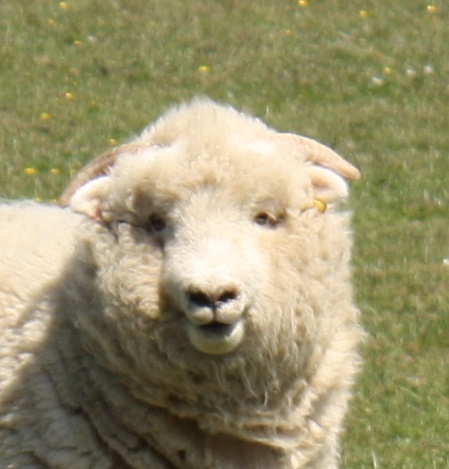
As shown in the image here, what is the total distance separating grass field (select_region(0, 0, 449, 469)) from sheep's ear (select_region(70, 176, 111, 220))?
2.10 m

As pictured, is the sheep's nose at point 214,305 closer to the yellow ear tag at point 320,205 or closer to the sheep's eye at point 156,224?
the sheep's eye at point 156,224

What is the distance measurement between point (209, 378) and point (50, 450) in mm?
565

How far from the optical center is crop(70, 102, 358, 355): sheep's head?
4.05 m

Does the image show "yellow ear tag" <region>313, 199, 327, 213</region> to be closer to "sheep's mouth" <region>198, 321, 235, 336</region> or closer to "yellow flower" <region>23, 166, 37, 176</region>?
"sheep's mouth" <region>198, 321, 235, 336</region>

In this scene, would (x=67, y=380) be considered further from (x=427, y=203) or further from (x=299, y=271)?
(x=427, y=203)

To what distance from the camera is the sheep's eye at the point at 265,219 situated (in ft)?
14.1

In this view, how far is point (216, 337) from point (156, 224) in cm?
46

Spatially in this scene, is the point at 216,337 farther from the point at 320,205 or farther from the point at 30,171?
the point at 30,171

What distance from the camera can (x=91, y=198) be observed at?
4465 mm

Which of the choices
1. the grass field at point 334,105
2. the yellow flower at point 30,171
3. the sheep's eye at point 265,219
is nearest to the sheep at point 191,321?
the sheep's eye at point 265,219

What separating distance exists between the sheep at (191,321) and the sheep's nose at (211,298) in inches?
2.3

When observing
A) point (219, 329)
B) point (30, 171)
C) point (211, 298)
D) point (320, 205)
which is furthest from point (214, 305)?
point (30, 171)

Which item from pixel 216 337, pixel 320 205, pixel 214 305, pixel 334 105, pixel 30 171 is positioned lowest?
pixel 30 171

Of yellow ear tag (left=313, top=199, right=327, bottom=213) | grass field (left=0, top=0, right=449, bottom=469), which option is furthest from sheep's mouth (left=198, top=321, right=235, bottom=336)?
grass field (left=0, top=0, right=449, bottom=469)
